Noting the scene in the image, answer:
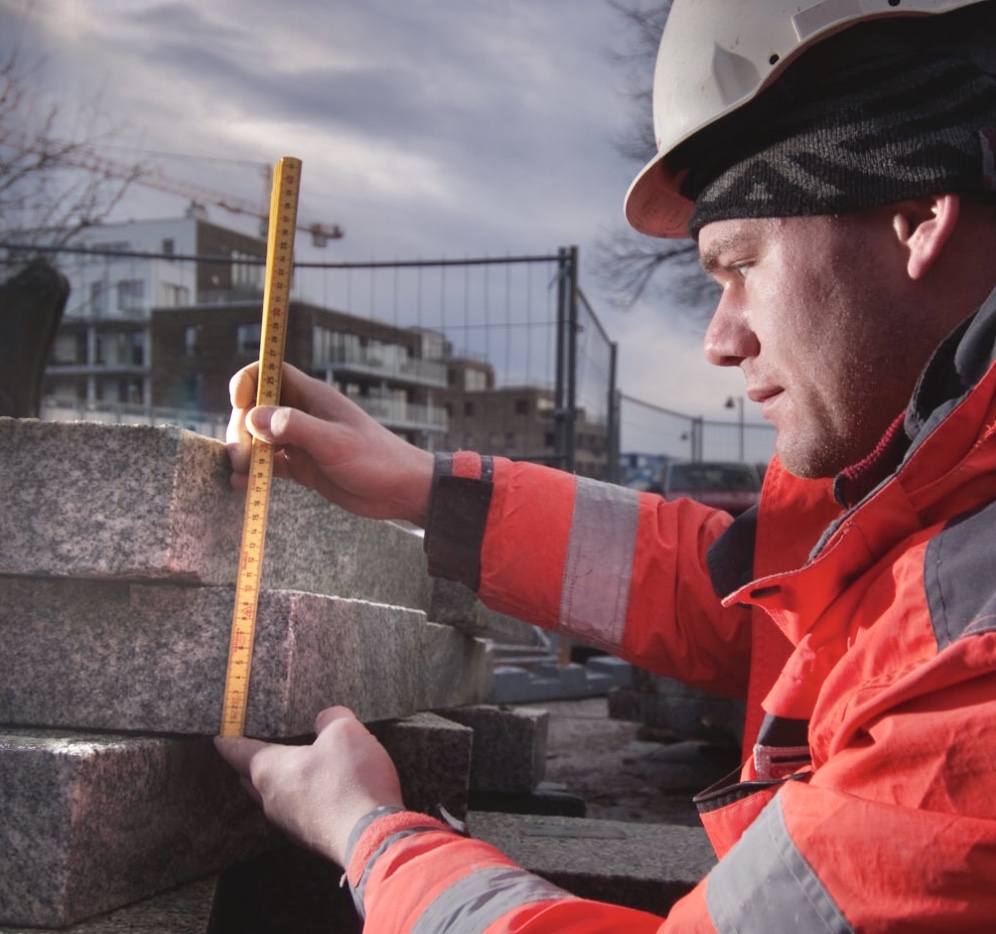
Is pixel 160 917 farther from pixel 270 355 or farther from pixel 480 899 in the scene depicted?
pixel 270 355

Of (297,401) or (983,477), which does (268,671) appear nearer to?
(297,401)

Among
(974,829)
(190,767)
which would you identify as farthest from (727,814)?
(190,767)

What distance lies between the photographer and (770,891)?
128 centimetres

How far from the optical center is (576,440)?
30.9 feet

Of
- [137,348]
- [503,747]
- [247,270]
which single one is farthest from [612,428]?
[137,348]

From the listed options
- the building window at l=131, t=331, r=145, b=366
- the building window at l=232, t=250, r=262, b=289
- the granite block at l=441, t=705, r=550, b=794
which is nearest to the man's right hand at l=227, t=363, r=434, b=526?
the granite block at l=441, t=705, r=550, b=794

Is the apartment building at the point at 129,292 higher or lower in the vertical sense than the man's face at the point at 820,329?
higher

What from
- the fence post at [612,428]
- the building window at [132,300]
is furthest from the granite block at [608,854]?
the building window at [132,300]

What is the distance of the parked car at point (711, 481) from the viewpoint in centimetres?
1545

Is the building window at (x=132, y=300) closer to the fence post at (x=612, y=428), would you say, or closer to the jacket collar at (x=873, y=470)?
the fence post at (x=612, y=428)

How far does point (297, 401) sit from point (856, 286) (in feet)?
4.10

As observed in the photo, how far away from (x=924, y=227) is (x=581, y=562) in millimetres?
1123

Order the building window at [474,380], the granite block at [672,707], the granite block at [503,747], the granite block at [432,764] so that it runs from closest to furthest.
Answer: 1. the granite block at [432,764]
2. the granite block at [503,747]
3. the granite block at [672,707]
4. the building window at [474,380]

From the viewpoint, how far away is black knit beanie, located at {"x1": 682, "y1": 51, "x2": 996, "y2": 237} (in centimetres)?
166
